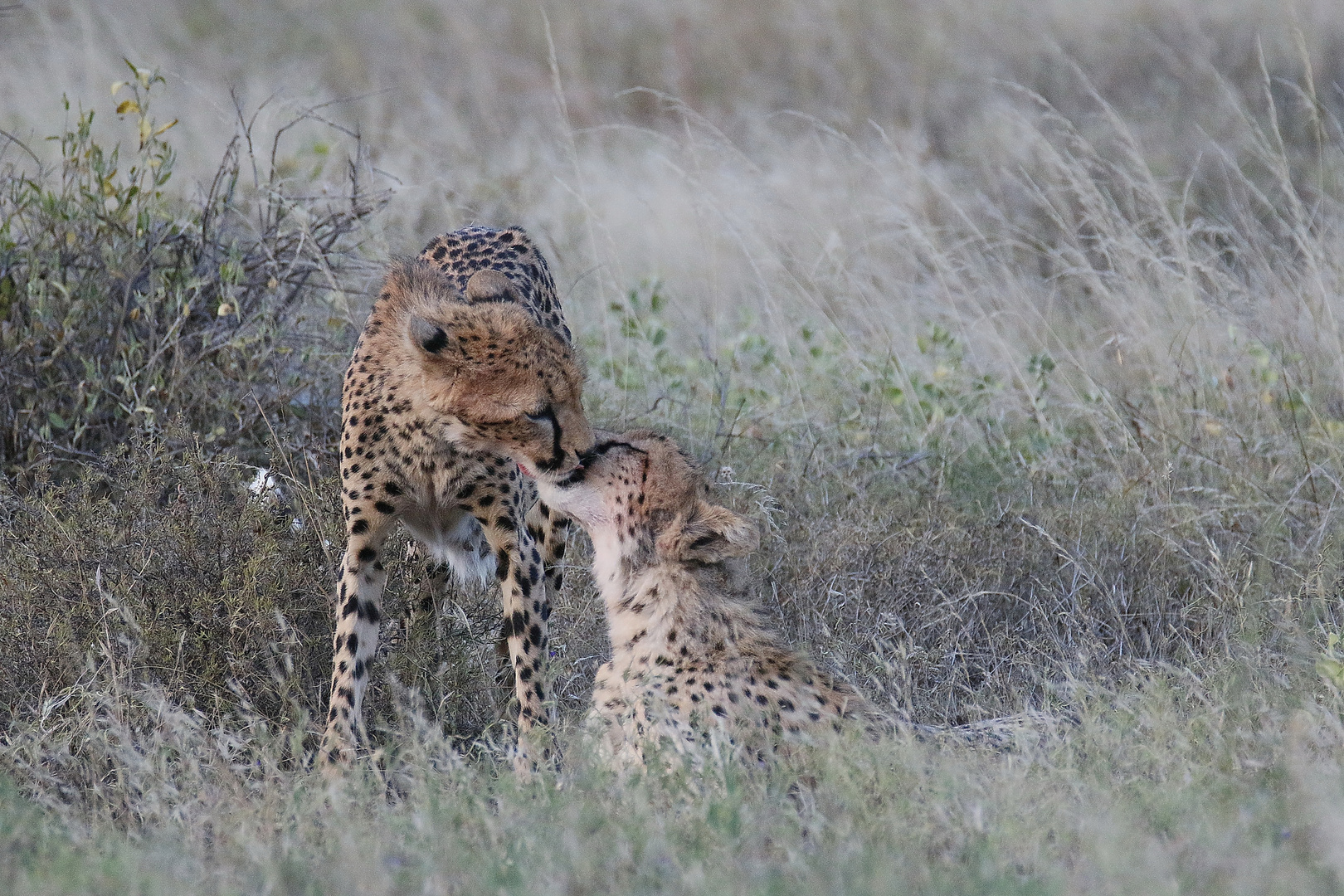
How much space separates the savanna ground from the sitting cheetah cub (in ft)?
0.57

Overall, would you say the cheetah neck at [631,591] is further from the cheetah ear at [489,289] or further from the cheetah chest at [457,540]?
the cheetah ear at [489,289]

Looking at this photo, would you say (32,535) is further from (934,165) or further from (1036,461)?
(934,165)

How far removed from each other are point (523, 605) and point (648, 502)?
1.87 ft

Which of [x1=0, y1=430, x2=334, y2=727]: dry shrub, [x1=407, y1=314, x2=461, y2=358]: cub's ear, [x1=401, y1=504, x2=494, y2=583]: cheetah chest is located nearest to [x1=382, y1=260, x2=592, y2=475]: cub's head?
[x1=407, y1=314, x2=461, y2=358]: cub's ear

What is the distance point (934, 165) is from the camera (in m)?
8.21

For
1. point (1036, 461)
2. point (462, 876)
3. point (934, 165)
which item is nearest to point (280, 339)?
point (1036, 461)

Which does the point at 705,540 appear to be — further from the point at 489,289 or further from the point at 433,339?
the point at 489,289

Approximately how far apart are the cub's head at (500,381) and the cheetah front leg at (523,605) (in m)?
0.28

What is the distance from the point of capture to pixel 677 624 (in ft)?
10.2

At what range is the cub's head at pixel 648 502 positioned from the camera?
3072 millimetres

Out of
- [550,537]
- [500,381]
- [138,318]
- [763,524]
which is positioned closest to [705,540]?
[500,381]

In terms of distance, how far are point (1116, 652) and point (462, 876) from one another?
7.48ft

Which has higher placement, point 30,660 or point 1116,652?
point 30,660

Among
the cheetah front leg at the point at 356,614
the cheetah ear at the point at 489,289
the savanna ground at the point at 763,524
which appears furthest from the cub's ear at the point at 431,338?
the savanna ground at the point at 763,524
